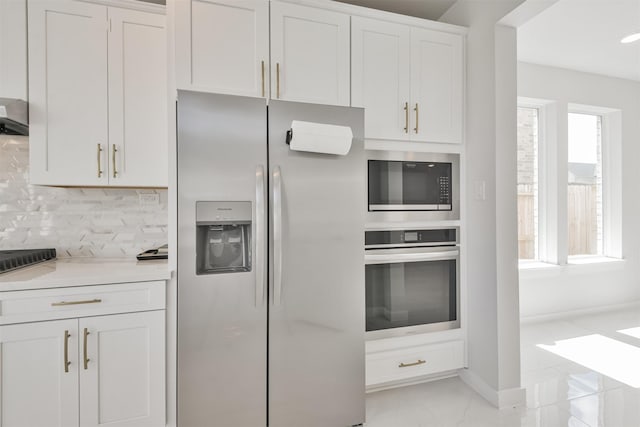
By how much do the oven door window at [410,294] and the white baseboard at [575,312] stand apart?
1.75 m

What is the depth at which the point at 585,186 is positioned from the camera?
3.78m

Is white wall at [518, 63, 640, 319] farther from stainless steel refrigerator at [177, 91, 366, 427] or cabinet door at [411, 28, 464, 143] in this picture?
stainless steel refrigerator at [177, 91, 366, 427]

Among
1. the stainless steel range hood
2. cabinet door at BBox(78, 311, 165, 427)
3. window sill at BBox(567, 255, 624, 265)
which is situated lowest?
cabinet door at BBox(78, 311, 165, 427)

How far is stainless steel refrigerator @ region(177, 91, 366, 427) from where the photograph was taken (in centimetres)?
158

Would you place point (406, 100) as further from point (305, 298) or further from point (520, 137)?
point (520, 137)

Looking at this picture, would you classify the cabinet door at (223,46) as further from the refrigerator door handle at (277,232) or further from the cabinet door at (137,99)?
the refrigerator door handle at (277,232)

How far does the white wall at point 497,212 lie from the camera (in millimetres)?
2021

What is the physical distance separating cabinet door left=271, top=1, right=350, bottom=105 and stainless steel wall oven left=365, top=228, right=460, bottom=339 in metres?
0.92

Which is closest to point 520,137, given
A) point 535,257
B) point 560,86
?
point 560,86

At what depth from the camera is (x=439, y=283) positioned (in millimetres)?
2227

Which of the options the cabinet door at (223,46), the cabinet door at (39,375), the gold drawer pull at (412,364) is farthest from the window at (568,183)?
the cabinet door at (39,375)

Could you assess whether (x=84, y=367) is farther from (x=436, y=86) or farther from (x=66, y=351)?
(x=436, y=86)

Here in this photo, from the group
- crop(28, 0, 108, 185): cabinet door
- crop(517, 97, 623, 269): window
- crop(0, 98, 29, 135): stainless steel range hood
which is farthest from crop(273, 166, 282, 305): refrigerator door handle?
crop(517, 97, 623, 269): window

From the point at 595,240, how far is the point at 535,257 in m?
1.00
